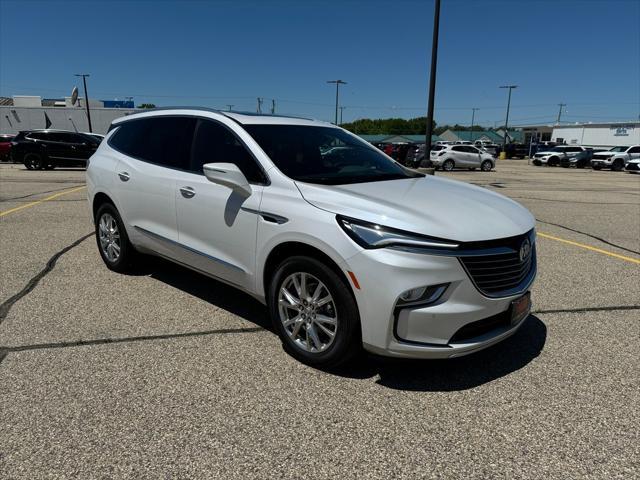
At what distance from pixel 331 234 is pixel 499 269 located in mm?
1057

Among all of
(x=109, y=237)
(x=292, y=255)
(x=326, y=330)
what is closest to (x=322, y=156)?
(x=292, y=255)

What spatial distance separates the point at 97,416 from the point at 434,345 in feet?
6.39

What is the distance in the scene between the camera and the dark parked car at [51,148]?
20719mm

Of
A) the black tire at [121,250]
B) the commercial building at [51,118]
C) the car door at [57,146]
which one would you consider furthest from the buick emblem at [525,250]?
the commercial building at [51,118]


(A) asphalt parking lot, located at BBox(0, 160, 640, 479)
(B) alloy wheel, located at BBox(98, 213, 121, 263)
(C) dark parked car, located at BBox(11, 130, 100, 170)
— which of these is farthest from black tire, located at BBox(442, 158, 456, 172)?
(B) alloy wheel, located at BBox(98, 213, 121, 263)

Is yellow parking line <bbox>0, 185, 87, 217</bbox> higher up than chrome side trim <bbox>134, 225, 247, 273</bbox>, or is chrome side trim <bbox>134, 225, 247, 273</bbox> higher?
chrome side trim <bbox>134, 225, 247, 273</bbox>

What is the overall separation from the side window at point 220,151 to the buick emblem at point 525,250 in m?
1.82

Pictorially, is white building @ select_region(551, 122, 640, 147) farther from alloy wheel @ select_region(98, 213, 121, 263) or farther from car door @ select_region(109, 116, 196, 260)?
alloy wheel @ select_region(98, 213, 121, 263)

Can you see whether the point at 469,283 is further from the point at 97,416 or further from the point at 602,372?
the point at 97,416

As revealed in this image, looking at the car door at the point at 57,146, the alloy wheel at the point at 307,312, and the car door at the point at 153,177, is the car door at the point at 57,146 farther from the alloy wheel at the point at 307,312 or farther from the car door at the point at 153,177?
the alloy wheel at the point at 307,312

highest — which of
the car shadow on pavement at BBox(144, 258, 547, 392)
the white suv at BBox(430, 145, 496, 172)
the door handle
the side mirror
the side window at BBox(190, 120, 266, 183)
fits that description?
the side window at BBox(190, 120, 266, 183)

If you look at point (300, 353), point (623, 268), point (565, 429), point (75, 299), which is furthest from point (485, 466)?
point (623, 268)

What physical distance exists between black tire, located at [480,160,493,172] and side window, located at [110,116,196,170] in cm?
2751

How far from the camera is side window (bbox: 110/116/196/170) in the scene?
13.9ft
